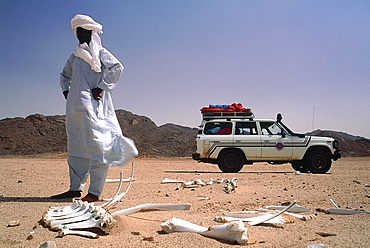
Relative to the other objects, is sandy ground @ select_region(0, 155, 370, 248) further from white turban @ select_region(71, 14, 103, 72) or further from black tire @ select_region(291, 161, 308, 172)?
black tire @ select_region(291, 161, 308, 172)

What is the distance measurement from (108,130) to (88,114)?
0.40 meters

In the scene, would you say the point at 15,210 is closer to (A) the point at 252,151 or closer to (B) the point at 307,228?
(B) the point at 307,228

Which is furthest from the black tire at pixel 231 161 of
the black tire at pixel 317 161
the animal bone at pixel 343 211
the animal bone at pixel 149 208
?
the animal bone at pixel 149 208

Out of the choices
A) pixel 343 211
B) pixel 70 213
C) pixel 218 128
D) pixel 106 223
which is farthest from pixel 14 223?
pixel 218 128

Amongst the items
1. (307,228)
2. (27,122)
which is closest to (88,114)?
(307,228)

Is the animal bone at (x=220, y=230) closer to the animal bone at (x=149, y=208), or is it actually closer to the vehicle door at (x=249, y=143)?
the animal bone at (x=149, y=208)

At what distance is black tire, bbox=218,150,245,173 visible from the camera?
38.2 ft

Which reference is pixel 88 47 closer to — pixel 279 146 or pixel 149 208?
pixel 149 208

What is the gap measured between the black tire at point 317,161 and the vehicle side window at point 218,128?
288 cm

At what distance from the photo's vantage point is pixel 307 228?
120 inches

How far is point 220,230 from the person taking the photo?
2.60 meters

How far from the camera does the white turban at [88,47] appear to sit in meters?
4.61

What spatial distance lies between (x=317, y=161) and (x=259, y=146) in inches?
82.0

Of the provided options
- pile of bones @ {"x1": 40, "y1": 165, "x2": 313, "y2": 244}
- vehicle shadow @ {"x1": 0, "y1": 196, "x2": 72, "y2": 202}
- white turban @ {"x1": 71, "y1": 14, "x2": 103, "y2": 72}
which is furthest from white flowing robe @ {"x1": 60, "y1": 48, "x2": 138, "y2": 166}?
pile of bones @ {"x1": 40, "y1": 165, "x2": 313, "y2": 244}
